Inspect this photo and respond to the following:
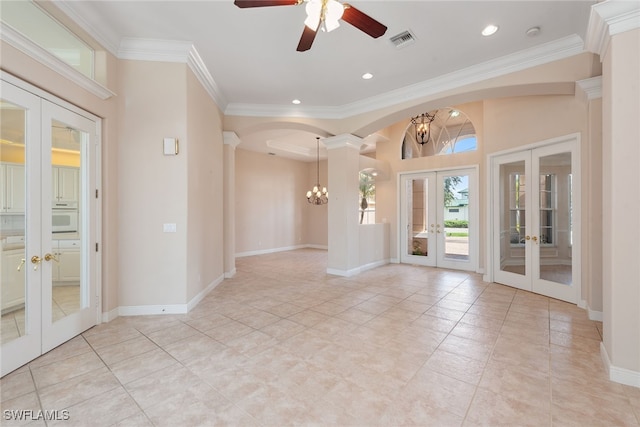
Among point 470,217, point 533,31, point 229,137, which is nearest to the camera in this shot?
point 533,31

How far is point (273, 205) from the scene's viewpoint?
9766mm

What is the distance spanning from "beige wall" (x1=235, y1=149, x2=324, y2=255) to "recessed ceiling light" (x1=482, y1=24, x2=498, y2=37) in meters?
7.10

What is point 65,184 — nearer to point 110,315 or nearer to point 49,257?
point 49,257

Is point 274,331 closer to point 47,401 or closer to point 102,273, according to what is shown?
point 47,401

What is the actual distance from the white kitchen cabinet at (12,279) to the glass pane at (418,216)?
6999mm

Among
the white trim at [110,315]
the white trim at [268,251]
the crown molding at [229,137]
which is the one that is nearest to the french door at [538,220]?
the crown molding at [229,137]

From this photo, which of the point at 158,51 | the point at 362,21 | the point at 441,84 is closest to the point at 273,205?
the point at 158,51

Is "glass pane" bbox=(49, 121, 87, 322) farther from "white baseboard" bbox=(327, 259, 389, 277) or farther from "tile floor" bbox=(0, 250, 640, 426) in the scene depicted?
"white baseboard" bbox=(327, 259, 389, 277)

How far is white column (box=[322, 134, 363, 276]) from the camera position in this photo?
5.73 m

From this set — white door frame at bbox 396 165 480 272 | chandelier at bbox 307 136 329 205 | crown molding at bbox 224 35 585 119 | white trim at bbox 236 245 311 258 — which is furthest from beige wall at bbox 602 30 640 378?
white trim at bbox 236 245 311 258

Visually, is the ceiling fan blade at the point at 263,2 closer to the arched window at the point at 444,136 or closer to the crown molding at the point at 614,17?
the crown molding at the point at 614,17

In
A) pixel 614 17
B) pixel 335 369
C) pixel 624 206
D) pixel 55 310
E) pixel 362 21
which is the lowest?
pixel 335 369

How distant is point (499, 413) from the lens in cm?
185

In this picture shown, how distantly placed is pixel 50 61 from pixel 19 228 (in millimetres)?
1577
